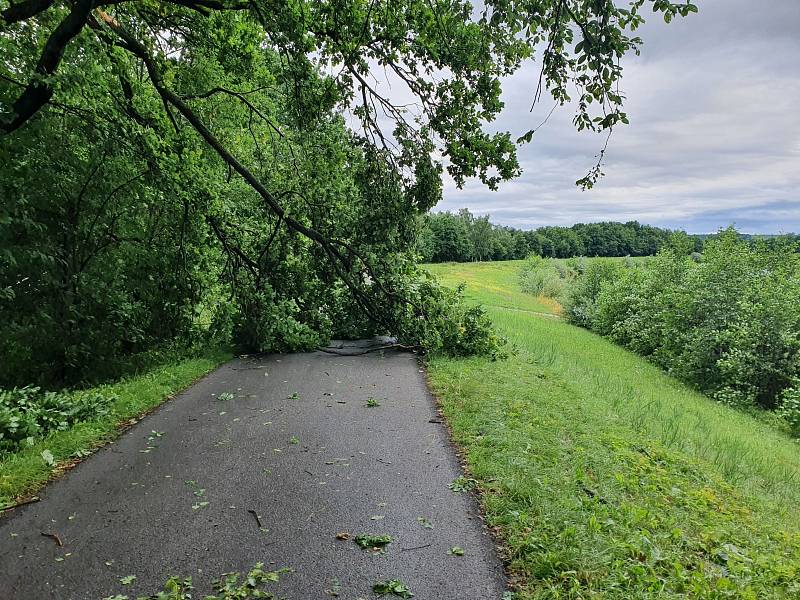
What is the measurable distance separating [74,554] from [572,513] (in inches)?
142

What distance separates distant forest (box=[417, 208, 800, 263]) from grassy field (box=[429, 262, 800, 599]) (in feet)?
224

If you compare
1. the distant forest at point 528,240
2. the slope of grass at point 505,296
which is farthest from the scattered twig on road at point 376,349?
the distant forest at point 528,240

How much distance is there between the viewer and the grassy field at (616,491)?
3.30 meters

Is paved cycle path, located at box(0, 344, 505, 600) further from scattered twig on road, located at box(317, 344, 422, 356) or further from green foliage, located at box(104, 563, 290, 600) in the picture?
scattered twig on road, located at box(317, 344, 422, 356)

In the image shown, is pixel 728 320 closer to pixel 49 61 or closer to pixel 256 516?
pixel 256 516

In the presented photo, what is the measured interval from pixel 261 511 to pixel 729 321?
14856 millimetres

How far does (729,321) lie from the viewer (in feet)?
47.7

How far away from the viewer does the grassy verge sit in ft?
15.0

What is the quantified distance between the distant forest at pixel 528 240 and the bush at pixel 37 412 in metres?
70.0

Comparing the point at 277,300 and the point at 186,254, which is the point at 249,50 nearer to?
the point at 186,254

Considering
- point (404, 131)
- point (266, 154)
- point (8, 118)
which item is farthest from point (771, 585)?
point (266, 154)

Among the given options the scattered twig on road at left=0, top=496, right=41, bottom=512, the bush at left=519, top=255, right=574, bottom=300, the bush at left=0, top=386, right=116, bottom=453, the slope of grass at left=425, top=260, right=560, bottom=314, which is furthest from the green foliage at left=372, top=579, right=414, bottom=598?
the bush at left=519, top=255, right=574, bottom=300

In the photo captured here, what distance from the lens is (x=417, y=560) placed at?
11.3 ft

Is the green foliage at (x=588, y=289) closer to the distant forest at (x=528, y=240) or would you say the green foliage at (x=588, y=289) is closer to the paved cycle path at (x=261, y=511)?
the paved cycle path at (x=261, y=511)
